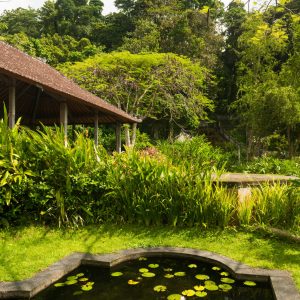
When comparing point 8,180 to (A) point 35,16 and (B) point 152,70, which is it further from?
(A) point 35,16

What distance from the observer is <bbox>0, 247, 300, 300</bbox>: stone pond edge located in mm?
3783

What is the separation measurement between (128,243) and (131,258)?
463 mm

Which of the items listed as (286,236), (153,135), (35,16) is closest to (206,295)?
(286,236)

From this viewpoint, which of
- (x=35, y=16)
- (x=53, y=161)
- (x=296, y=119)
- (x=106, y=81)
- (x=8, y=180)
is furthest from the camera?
(x=35, y=16)

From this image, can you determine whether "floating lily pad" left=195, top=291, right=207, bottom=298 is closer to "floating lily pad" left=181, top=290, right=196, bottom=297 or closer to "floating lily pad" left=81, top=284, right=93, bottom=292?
"floating lily pad" left=181, top=290, right=196, bottom=297

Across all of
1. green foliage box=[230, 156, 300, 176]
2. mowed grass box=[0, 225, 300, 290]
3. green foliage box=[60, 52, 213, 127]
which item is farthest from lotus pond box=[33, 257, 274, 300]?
green foliage box=[60, 52, 213, 127]

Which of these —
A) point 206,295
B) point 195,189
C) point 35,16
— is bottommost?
point 206,295

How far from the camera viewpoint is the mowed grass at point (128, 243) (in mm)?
4688

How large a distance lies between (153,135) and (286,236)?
21.8 m

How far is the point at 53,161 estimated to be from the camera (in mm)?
6297

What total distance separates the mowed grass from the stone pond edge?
18 cm

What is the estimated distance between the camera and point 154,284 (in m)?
4.21

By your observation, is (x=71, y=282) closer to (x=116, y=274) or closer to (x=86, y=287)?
(x=86, y=287)

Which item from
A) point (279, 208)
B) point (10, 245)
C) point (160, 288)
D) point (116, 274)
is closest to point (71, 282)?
point (116, 274)
